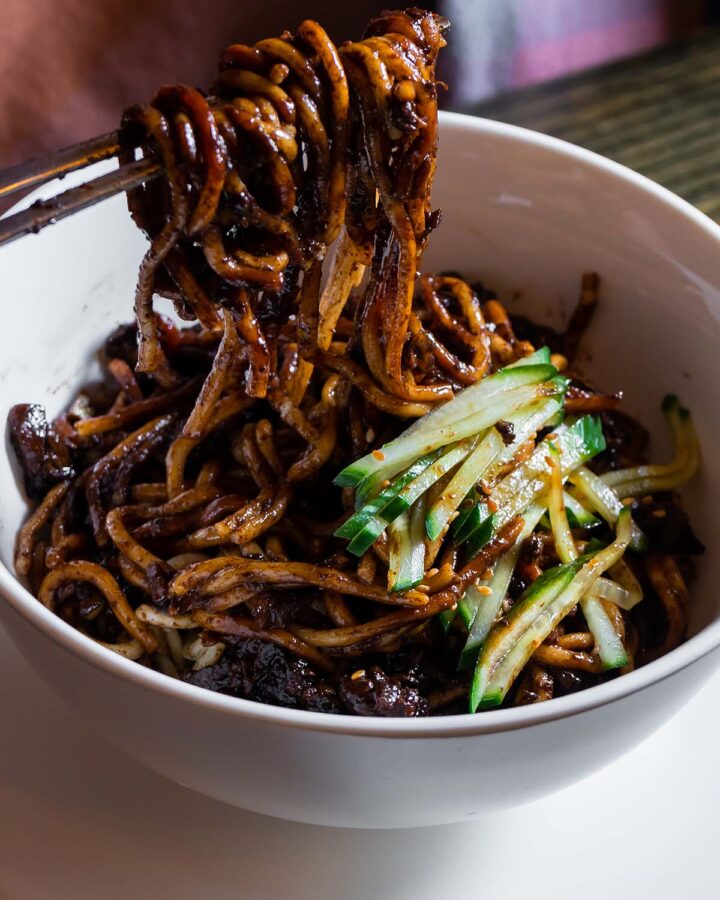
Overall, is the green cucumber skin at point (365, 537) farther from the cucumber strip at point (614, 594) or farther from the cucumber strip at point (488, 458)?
the cucumber strip at point (614, 594)

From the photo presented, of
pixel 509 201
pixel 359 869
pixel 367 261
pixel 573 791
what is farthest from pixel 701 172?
pixel 359 869

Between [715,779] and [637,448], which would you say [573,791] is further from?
[637,448]

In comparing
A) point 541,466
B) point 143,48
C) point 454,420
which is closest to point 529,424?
point 541,466

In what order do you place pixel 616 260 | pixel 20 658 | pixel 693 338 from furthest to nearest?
pixel 616 260, pixel 693 338, pixel 20 658

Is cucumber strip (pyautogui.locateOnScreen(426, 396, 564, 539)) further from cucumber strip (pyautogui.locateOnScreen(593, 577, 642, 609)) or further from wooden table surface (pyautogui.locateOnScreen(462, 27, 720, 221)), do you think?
wooden table surface (pyautogui.locateOnScreen(462, 27, 720, 221))

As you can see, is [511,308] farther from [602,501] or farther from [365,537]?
[365,537]
